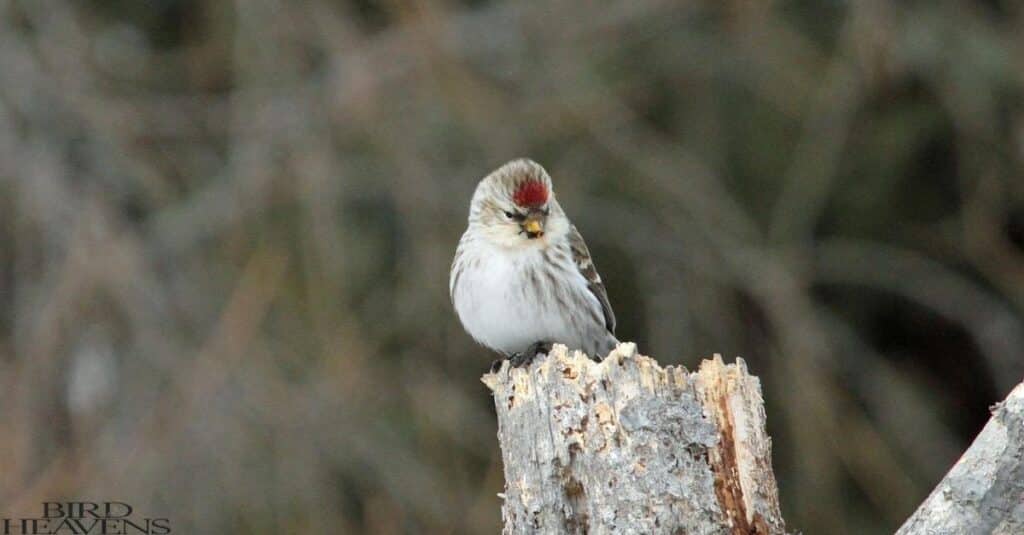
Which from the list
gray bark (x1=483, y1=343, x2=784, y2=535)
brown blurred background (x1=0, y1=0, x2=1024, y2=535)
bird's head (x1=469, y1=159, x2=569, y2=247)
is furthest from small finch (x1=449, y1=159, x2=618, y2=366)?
brown blurred background (x1=0, y1=0, x2=1024, y2=535)

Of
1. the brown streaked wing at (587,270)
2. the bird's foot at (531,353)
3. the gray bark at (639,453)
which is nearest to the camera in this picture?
the gray bark at (639,453)

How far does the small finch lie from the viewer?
493 cm

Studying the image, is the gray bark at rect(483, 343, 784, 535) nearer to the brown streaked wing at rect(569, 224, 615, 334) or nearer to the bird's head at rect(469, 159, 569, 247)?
the bird's head at rect(469, 159, 569, 247)

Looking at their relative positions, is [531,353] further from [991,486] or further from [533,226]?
[991,486]

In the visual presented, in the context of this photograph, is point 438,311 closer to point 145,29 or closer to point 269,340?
point 269,340

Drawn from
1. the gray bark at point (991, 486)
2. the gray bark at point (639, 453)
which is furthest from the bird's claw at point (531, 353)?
the gray bark at point (991, 486)

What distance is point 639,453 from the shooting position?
328cm

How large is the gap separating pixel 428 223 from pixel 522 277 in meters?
1.82

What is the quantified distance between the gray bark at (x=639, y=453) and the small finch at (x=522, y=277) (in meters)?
1.39

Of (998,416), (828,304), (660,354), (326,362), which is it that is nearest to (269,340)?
(326,362)

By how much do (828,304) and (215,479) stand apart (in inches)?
123

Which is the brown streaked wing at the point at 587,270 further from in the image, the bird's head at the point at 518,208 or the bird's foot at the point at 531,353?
the bird's foot at the point at 531,353

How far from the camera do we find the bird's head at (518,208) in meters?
5.02

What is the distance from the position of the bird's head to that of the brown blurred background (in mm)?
1582
